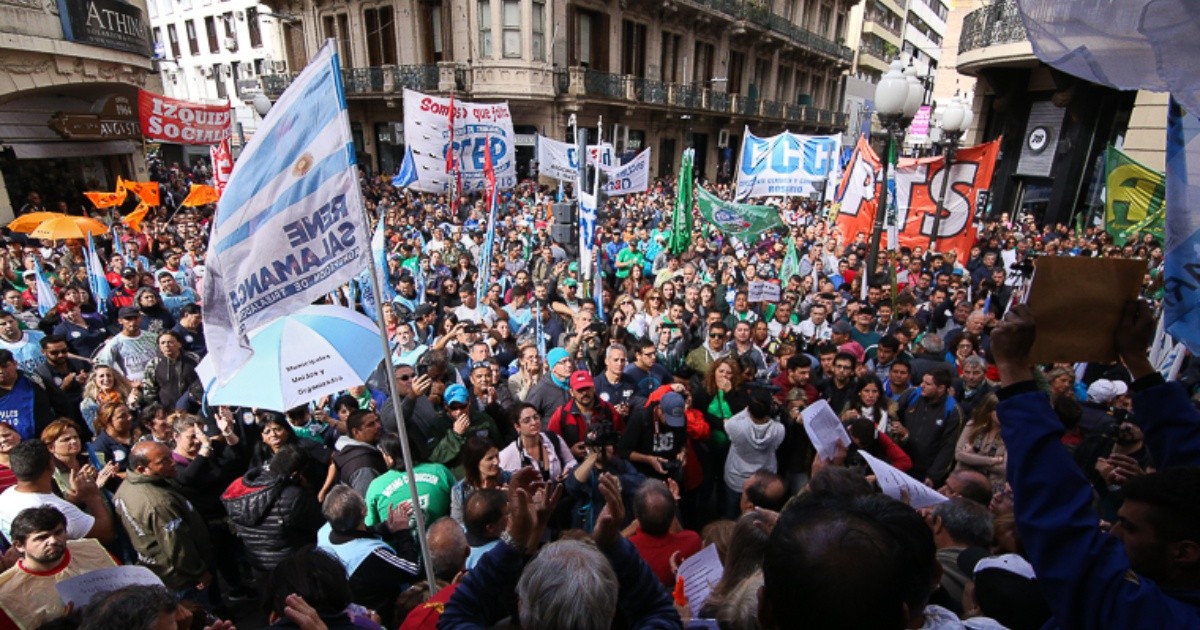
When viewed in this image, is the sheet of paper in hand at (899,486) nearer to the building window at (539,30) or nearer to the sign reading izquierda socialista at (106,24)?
the sign reading izquierda socialista at (106,24)

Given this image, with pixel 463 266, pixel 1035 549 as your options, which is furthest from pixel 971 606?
pixel 463 266

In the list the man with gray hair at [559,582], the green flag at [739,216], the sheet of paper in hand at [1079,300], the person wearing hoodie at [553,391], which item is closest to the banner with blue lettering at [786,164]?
the green flag at [739,216]

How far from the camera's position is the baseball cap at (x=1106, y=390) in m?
4.65

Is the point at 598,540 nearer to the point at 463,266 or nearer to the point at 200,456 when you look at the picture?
the point at 200,456

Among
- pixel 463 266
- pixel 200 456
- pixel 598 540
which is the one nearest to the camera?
pixel 598 540

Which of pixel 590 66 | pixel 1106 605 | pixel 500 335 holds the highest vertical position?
pixel 590 66

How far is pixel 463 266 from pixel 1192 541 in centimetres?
951

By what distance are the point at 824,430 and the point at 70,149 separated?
2272 centimetres

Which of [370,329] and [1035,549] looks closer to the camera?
[1035,549]

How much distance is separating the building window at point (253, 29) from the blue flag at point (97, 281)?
1346 inches

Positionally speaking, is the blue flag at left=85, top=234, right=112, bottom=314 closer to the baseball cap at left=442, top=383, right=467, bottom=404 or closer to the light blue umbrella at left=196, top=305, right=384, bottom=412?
the light blue umbrella at left=196, top=305, right=384, bottom=412

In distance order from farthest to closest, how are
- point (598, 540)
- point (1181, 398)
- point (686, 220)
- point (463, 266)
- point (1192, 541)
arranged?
point (686, 220) → point (463, 266) → point (598, 540) → point (1181, 398) → point (1192, 541)

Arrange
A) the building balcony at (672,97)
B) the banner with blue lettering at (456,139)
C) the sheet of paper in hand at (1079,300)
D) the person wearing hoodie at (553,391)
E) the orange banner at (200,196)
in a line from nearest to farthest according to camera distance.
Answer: the sheet of paper in hand at (1079,300)
the person wearing hoodie at (553,391)
the banner with blue lettering at (456,139)
the orange banner at (200,196)
the building balcony at (672,97)

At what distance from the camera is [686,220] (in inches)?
432
